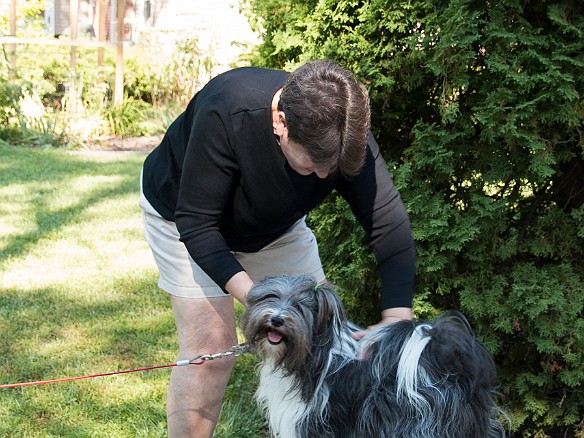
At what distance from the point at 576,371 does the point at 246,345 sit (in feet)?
6.13

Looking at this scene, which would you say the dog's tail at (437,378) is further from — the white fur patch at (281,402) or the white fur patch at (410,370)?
the white fur patch at (281,402)

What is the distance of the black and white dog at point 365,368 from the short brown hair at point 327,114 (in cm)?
45

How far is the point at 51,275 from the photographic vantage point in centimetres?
638

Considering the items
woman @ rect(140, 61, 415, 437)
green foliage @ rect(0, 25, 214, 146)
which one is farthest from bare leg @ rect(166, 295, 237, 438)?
green foliage @ rect(0, 25, 214, 146)

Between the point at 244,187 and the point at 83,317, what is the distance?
291 cm

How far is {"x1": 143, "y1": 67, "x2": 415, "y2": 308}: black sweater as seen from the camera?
2.97 metres

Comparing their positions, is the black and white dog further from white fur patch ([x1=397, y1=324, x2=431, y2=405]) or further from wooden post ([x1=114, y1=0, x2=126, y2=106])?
wooden post ([x1=114, y1=0, x2=126, y2=106])

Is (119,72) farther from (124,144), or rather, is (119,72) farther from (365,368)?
(365,368)

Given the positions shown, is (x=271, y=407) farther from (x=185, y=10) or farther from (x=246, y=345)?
(x=185, y=10)

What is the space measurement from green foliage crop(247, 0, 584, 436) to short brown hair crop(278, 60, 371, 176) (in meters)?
1.21

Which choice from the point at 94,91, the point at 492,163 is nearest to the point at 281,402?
the point at 492,163

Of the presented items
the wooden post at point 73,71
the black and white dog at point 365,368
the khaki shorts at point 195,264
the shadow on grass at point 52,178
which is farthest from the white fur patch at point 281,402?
the wooden post at point 73,71

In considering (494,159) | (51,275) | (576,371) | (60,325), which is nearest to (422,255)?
(494,159)

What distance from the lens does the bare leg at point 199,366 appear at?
134 inches
